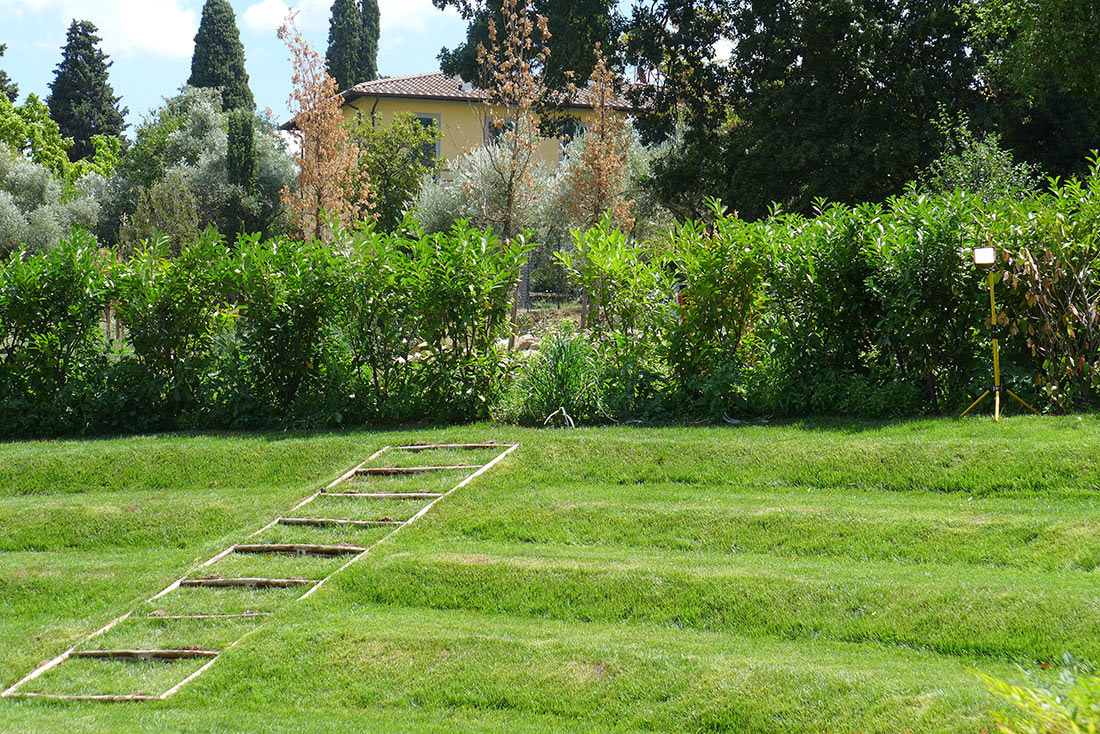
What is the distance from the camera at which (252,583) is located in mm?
6789

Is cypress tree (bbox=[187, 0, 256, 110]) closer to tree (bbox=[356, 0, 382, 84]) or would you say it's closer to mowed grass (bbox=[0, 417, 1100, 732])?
tree (bbox=[356, 0, 382, 84])

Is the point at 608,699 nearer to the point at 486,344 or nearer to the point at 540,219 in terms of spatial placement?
the point at 486,344

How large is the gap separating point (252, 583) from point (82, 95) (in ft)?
186

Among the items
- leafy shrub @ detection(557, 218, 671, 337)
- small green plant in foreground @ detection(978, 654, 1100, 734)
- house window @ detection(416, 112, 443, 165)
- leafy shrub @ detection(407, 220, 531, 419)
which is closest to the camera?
small green plant in foreground @ detection(978, 654, 1100, 734)

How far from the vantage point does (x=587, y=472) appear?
8617 mm

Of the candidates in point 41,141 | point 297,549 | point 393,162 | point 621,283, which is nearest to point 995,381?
point 621,283

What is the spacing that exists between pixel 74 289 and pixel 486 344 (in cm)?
463

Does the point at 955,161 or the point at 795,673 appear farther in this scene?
the point at 955,161

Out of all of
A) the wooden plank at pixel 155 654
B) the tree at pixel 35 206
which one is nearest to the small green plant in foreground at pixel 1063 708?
the wooden plank at pixel 155 654

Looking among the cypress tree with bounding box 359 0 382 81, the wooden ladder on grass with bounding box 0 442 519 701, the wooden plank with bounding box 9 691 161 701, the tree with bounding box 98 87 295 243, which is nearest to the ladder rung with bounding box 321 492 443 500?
the wooden ladder on grass with bounding box 0 442 519 701

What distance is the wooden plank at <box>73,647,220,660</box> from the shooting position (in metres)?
5.86

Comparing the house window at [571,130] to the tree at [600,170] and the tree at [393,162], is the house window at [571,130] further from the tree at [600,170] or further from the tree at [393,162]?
the tree at [600,170]

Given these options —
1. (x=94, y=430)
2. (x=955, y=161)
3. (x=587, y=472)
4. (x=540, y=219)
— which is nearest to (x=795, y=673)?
(x=587, y=472)

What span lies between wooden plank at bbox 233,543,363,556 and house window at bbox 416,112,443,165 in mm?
28896
